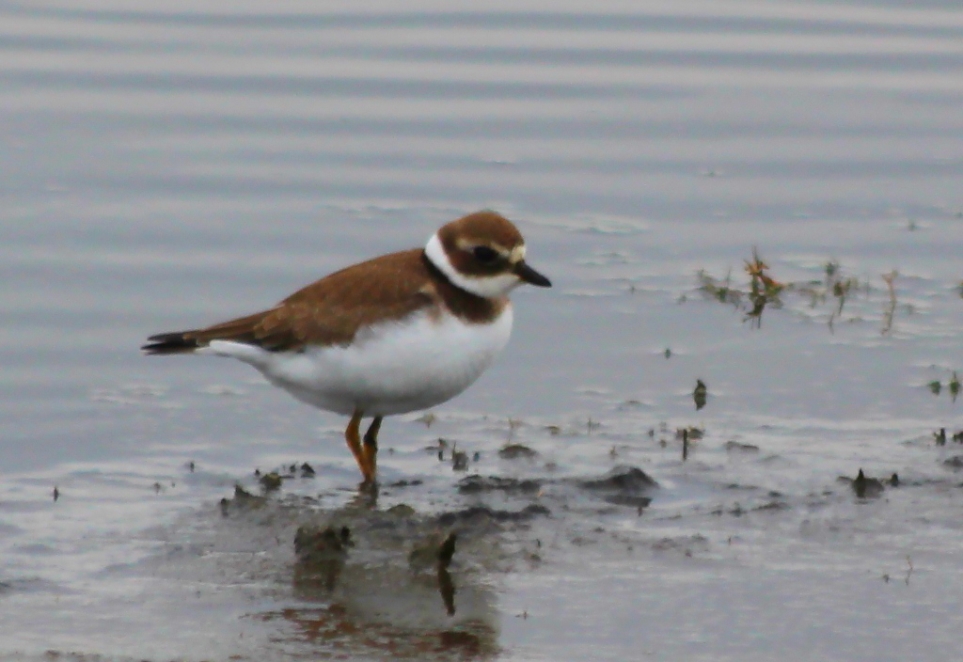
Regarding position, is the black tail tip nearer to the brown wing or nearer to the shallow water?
the brown wing

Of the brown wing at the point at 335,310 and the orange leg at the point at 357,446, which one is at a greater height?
the brown wing at the point at 335,310

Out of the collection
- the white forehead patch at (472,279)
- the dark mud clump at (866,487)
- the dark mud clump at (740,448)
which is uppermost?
the white forehead patch at (472,279)

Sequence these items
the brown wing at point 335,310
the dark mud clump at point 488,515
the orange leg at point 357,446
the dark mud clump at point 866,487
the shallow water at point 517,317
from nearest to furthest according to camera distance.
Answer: the shallow water at point 517,317, the dark mud clump at point 488,515, the dark mud clump at point 866,487, the brown wing at point 335,310, the orange leg at point 357,446

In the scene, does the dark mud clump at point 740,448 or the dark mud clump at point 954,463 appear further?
the dark mud clump at point 740,448

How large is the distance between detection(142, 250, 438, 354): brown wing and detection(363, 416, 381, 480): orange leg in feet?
1.92

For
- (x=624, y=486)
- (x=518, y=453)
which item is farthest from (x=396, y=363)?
(x=624, y=486)

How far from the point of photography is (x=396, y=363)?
768cm

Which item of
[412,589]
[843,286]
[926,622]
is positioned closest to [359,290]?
[412,589]

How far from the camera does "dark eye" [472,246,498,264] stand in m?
7.96

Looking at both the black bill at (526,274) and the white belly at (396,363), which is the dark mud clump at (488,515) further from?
the black bill at (526,274)

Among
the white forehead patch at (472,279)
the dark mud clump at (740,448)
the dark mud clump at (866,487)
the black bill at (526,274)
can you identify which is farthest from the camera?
the dark mud clump at (740,448)

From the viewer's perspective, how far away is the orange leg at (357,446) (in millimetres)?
8188

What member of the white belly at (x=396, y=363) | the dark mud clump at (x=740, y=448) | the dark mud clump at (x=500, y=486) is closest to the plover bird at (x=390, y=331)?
the white belly at (x=396, y=363)

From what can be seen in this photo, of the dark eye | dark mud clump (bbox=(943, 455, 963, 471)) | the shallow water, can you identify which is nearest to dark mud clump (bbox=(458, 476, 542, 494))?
the shallow water
